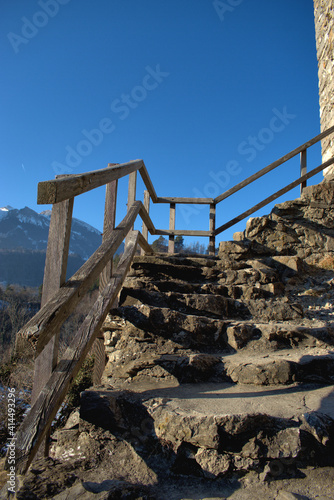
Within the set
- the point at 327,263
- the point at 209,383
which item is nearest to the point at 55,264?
the point at 209,383

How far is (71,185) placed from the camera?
1.85 m

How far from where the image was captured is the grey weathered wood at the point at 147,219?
4.32 metres

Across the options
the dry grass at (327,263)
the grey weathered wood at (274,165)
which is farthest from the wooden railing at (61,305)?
the dry grass at (327,263)

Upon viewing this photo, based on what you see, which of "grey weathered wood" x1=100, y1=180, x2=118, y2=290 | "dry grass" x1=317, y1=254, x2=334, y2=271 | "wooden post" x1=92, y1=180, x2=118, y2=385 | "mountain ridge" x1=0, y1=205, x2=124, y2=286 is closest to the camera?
"wooden post" x1=92, y1=180, x2=118, y2=385

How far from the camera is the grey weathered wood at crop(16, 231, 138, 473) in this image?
56.0 inches

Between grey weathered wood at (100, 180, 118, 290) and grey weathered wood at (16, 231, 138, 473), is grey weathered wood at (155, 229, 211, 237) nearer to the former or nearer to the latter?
grey weathered wood at (100, 180, 118, 290)

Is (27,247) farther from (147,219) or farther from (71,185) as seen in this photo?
(71,185)

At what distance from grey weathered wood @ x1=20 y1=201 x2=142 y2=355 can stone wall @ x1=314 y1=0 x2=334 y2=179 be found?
478cm

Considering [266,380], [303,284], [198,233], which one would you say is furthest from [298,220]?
[266,380]

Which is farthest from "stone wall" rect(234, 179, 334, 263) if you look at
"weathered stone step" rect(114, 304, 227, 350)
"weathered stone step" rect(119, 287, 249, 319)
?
"weathered stone step" rect(114, 304, 227, 350)

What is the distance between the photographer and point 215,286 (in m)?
3.53

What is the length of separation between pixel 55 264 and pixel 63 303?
36cm

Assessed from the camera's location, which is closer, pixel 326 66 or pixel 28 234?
pixel 326 66

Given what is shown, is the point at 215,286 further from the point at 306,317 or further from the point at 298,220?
the point at 298,220
